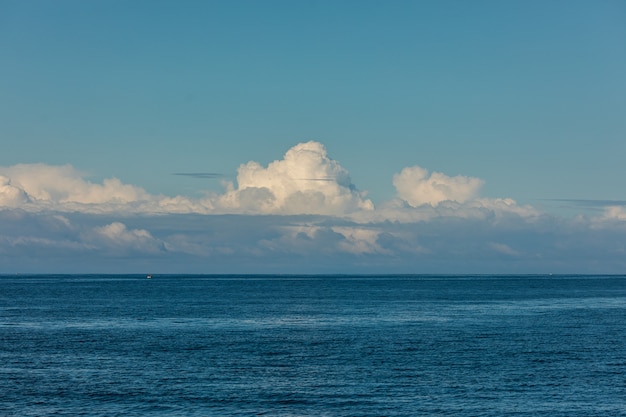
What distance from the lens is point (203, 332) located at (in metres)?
121

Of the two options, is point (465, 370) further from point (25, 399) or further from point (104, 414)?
point (25, 399)

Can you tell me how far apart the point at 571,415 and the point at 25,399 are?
49.2 metres

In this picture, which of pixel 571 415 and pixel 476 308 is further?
pixel 476 308

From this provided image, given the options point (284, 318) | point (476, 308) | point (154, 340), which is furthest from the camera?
point (476, 308)

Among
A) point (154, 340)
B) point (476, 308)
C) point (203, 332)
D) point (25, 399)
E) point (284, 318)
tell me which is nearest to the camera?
point (25, 399)

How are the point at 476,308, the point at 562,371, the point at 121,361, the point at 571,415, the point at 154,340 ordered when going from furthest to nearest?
1. the point at 476,308
2. the point at 154,340
3. the point at 121,361
4. the point at 562,371
5. the point at 571,415

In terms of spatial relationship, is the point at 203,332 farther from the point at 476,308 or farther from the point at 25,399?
the point at 476,308

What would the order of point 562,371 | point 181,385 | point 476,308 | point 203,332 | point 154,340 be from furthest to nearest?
1. point 476,308
2. point 203,332
3. point 154,340
4. point 562,371
5. point 181,385

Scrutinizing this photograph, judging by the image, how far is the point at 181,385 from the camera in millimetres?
75562

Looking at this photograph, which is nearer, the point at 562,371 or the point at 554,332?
the point at 562,371

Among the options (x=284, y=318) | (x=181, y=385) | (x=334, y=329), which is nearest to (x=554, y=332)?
(x=334, y=329)

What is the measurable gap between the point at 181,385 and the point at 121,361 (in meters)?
17.3

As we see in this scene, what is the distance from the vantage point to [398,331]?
122 m

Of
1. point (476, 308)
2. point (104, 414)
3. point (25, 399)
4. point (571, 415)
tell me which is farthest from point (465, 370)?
point (476, 308)
